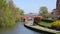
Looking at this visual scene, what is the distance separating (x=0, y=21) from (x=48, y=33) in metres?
10.2

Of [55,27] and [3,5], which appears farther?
[3,5]

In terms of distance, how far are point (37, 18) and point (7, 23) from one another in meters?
6.57

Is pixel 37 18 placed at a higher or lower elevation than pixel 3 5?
lower

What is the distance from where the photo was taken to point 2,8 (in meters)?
21.5

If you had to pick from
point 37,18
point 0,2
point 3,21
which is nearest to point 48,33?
point 3,21

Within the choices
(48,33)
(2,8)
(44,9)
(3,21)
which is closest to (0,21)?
(3,21)

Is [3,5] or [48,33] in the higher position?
[3,5]

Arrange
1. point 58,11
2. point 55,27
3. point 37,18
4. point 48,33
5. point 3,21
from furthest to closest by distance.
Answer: point 58,11 → point 37,18 → point 3,21 → point 55,27 → point 48,33

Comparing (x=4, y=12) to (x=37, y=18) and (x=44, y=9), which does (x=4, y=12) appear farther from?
(x=44, y=9)

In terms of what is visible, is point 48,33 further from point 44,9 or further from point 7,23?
point 44,9

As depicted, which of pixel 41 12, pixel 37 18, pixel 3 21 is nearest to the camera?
pixel 3 21

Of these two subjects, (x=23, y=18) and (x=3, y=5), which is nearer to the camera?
(x=3, y=5)

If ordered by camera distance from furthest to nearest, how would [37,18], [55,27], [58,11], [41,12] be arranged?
[41,12]
[58,11]
[37,18]
[55,27]

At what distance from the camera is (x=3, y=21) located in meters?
20.8
